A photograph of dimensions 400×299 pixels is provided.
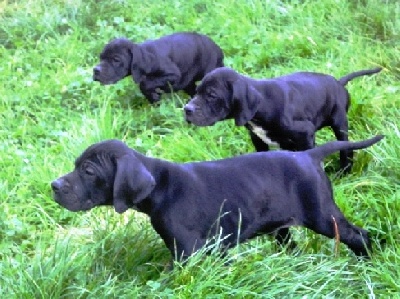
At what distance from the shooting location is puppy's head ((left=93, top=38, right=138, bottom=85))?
6.05 metres

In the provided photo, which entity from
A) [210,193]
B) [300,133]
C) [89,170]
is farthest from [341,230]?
[89,170]

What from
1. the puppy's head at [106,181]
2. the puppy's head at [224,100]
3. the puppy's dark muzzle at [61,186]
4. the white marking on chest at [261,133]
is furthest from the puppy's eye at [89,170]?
the white marking on chest at [261,133]

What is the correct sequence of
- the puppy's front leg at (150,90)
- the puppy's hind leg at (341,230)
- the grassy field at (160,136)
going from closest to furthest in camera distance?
the grassy field at (160,136)
the puppy's hind leg at (341,230)
the puppy's front leg at (150,90)

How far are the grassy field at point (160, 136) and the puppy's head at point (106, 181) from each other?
0.29 m

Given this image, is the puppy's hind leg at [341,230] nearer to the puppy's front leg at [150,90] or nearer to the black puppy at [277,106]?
the black puppy at [277,106]

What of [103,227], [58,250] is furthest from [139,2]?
[58,250]

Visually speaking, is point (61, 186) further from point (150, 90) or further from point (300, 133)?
point (150, 90)

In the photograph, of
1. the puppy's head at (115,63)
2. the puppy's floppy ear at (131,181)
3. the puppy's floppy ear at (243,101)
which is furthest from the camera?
the puppy's head at (115,63)

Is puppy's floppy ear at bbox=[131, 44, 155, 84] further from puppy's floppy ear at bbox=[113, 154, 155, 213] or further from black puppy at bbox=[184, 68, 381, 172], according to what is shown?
puppy's floppy ear at bbox=[113, 154, 155, 213]

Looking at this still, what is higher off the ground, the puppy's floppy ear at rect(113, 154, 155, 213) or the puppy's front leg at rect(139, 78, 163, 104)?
the puppy's floppy ear at rect(113, 154, 155, 213)

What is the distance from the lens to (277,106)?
4715 mm

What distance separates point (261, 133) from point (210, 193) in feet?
4.62

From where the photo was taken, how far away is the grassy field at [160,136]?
336 centimetres

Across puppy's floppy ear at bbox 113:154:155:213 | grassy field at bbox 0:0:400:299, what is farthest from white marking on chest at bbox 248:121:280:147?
puppy's floppy ear at bbox 113:154:155:213
